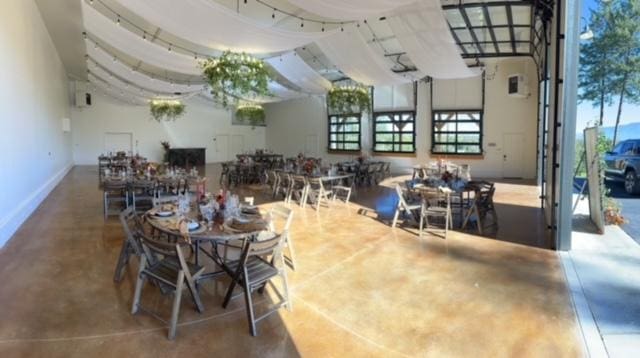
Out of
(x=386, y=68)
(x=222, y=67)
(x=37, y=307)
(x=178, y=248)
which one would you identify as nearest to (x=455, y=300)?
(x=178, y=248)

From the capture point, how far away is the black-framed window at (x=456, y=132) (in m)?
13.8

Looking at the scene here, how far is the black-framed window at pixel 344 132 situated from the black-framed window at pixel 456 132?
345cm

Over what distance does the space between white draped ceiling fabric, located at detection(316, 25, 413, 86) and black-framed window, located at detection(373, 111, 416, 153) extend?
3.71 meters

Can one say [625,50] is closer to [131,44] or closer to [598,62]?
[598,62]

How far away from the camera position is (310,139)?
62.5ft

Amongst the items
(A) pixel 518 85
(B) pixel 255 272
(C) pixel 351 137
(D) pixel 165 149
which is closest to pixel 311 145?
(C) pixel 351 137

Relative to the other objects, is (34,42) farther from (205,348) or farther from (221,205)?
(205,348)

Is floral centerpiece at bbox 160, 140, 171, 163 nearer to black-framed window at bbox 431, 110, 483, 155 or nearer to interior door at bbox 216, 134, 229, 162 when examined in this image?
interior door at bbox 216, 134, 229, 162

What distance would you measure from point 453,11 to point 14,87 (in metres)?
8.41

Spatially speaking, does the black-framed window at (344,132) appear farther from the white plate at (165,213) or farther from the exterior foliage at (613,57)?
the white plate at (165,213)

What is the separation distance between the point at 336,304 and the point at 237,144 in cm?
1939

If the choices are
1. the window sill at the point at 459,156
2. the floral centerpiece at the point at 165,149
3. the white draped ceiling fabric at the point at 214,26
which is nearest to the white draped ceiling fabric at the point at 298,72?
the white draped ceiling fabric at the point at 214,26

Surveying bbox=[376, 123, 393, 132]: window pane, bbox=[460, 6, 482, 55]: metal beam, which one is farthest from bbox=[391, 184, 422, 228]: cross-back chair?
bbox=[376, 123, 393, 132]: window pane

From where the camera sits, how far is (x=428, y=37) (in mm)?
7469
